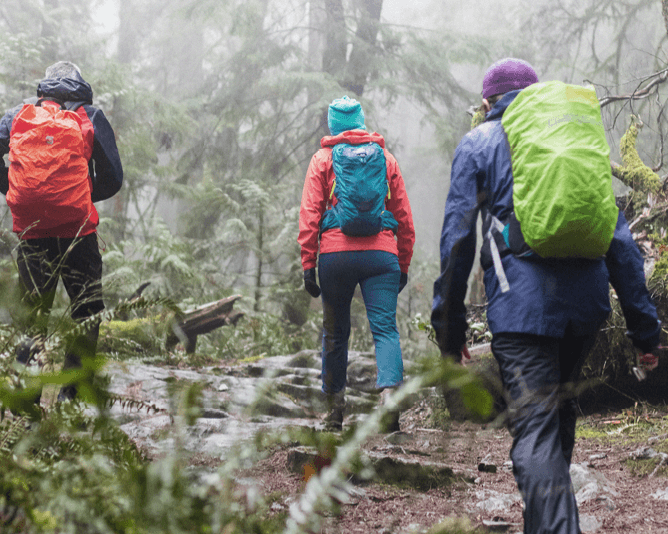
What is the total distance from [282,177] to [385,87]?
123 inches

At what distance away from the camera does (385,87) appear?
11898 millimetres

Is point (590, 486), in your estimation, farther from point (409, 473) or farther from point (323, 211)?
point (323, 211)

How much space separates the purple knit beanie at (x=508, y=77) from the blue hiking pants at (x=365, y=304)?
61.0 inches

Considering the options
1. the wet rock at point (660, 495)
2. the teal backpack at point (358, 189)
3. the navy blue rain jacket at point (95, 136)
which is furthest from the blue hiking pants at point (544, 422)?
the navy blue rain jacket at point (95, 136)

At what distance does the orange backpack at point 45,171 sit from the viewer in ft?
10.2

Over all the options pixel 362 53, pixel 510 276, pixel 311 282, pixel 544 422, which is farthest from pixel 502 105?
pixel 362 53

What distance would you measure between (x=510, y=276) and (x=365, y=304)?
1779 mm

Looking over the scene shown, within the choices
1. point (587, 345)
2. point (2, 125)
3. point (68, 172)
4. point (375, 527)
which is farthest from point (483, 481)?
point (2, 125)

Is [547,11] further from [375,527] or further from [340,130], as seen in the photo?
[375,527]

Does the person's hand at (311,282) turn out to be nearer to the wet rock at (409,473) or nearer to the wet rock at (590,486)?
the wet rock at (409,473)

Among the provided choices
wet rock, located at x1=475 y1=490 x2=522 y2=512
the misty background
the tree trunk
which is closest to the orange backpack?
wet rock, located at x1=475 y1=490 x2=522 y2=512

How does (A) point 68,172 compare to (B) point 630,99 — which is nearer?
(A) point 68,172

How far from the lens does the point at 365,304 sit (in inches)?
146

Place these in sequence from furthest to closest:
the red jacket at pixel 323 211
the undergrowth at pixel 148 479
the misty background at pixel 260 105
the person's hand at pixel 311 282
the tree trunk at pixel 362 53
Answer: the tree trunk at pixel 362 53
the misty background at pixel 260 105
the person's hand at pixel 311 282
the red jacket at pixel 323 211
the undergrowth at pixel 148 479
